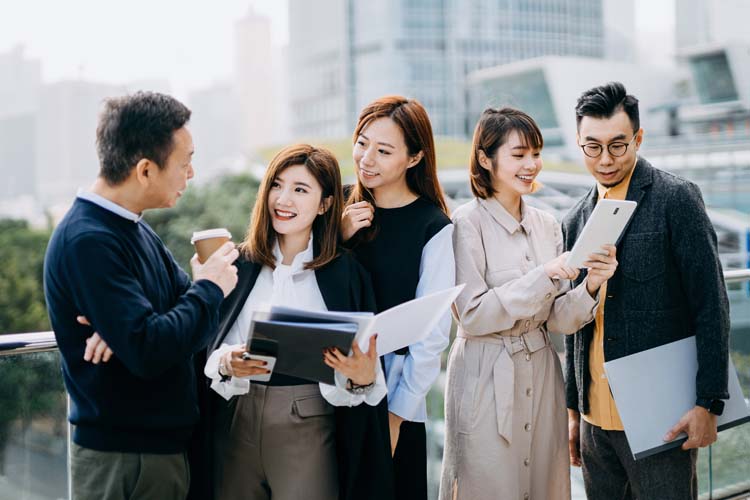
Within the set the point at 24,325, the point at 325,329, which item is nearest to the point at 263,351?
the point at 325,329

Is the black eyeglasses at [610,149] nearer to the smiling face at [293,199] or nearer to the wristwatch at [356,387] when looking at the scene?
the smiling face at [293,199]

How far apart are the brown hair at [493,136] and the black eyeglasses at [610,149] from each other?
15 centimetres

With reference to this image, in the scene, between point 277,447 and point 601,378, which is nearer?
point 277,447

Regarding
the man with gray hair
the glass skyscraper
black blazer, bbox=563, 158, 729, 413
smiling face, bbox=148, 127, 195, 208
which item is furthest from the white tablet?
the glass skyscraper

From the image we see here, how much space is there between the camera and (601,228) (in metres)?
1.99

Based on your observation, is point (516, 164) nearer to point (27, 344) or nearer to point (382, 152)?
point (382, 152)

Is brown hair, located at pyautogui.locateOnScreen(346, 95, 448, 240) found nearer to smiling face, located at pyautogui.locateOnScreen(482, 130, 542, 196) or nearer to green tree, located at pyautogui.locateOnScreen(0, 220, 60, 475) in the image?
smiling face, located at pyautogui.locateOnScreen(482, 130, 542, 196)

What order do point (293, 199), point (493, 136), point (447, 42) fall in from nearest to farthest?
point (293, 199)
point (493, 136)
point (447, 42)

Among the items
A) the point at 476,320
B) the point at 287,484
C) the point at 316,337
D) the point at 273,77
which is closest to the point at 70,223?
the point at 316,337

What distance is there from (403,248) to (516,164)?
0.43 metres

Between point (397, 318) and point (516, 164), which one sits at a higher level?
point (516, 164)

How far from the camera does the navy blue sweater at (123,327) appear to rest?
161 cm

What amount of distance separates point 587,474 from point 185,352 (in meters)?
1.41

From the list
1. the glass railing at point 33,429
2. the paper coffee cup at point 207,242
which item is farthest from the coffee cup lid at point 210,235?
the glass railing at point 33,429
